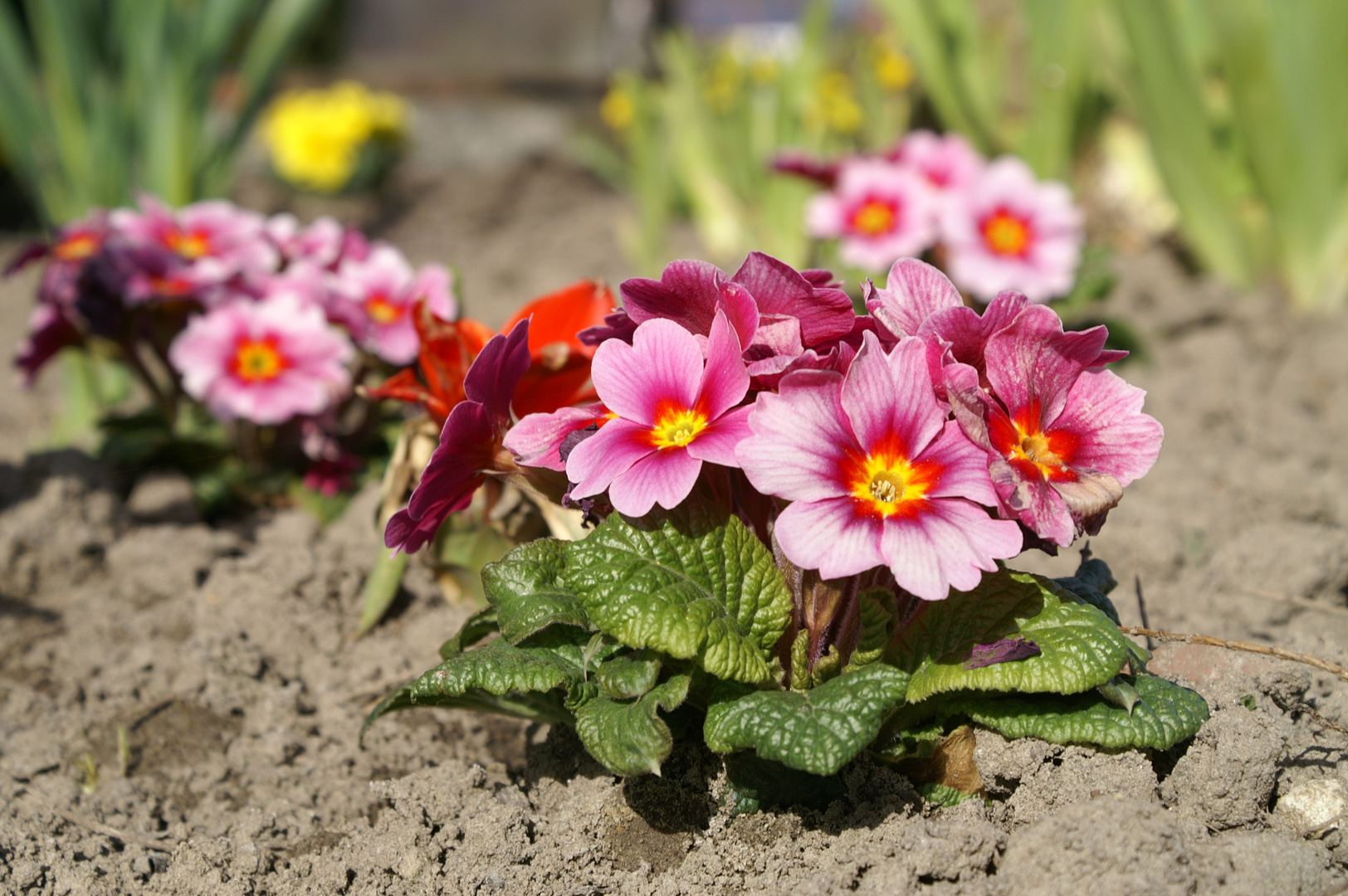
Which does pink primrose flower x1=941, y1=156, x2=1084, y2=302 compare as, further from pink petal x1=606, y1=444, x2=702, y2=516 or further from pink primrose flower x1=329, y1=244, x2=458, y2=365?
pink petal x1=606, y1=444, x2=702, y2=516

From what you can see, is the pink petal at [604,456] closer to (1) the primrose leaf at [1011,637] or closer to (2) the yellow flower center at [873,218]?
(1) the primrose leaf at [1011,637]

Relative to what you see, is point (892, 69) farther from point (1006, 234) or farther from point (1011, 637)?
point (1011, 637)

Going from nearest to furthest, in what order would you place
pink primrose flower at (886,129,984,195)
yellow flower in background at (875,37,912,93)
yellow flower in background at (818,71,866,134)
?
pink primrose flower at (886,129,984,195) → yellow flower in background at (818,71,866,134) → yellow flower in background at (875,37,912,93)

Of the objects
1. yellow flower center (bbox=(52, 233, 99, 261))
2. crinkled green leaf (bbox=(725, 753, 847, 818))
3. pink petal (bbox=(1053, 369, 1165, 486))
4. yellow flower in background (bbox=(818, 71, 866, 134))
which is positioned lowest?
yellow flower center (bbox=(52, 233, 99, 261))

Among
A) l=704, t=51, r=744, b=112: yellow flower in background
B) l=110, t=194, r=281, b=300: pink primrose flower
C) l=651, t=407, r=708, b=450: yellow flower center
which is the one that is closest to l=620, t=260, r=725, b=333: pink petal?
l=651, t=407, r=708, b=450: yellow flower center

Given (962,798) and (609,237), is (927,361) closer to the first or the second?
(962,798)

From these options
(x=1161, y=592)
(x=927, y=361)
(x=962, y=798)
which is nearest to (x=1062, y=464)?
(x=927, y=361)
